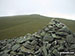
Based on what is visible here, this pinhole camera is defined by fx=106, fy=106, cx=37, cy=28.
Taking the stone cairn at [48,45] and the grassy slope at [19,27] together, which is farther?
the grassy slope at [19,27]

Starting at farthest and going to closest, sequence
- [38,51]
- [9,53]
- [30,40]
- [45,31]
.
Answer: [45,31], [30,40], [9,53], [38,51]

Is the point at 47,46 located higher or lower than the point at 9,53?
higher

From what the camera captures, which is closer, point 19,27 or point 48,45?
point 48,45

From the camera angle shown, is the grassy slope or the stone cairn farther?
Answer: the grassy slope

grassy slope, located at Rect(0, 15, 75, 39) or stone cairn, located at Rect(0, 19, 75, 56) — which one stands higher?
stone cairn, located at Rect(0, 19, 75, 56)

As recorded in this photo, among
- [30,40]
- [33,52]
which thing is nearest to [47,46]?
[33,52]

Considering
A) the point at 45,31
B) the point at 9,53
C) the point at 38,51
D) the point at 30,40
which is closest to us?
the point at 38,51

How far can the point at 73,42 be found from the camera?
2556 cm

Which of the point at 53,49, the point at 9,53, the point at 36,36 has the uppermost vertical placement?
the point at 36,36

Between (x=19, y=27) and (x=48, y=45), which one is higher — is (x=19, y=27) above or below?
below

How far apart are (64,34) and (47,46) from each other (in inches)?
239

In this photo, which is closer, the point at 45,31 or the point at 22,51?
the point at 22,51

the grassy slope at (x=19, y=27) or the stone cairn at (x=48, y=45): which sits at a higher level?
the stone cairn at (x=48, y=45)

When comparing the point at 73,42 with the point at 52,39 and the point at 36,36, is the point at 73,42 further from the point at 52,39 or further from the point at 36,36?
the point at 36,36
